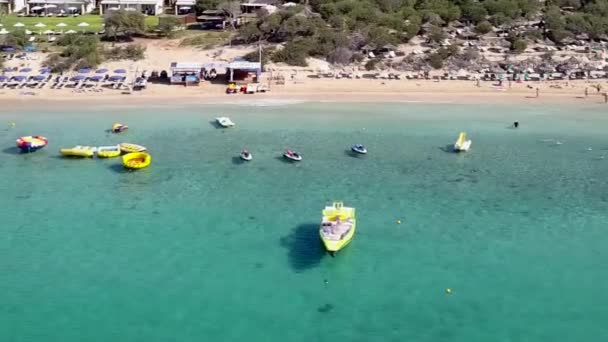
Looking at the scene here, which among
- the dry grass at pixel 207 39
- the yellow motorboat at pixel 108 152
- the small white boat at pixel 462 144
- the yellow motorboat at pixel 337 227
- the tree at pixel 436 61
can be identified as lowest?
the yellow motorboat at pixel 337 227

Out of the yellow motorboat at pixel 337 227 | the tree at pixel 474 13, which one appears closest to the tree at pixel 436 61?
the tree at pixel 474 13

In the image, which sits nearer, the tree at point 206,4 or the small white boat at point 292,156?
the small white boat at point 292,156

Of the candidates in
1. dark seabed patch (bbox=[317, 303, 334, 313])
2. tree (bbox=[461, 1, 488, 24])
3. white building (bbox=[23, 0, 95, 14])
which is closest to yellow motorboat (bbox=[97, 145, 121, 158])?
dark seabed patch (bbox=[317, 303, 334, 313])

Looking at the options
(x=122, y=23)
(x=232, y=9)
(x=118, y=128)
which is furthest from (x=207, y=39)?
(x=118, y=128)

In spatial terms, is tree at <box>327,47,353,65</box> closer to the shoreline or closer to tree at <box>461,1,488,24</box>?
the shoreline

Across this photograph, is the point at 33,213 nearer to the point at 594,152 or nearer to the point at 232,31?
the point at 594,152

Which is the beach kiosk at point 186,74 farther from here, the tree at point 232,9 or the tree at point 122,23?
the tree at point 232,9
